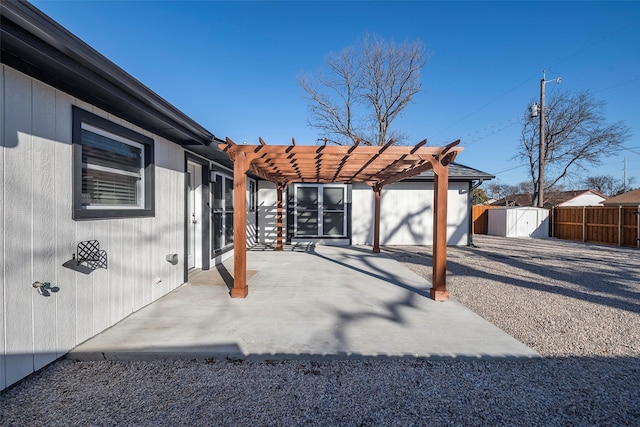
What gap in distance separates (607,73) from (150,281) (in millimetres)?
22078

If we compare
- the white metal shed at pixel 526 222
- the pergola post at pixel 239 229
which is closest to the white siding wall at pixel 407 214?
the white metal shed at pixel 526 222

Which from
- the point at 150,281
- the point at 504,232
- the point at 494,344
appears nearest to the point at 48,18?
the point at 150,281

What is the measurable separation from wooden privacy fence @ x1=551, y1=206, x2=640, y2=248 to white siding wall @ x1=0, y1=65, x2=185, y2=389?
15.5 m

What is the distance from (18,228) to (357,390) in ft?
9.36

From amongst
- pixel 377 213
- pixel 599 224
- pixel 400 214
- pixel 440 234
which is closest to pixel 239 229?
pixel 440 234

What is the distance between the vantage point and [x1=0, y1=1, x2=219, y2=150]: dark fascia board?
183cm

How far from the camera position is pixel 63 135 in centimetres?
257

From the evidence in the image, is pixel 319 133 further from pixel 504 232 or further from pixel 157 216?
pixel 157 216

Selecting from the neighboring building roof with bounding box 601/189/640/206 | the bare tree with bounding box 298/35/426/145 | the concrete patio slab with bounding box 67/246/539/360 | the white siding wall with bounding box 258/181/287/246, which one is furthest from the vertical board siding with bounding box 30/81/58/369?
the neighboring building roof with bounding box 601/189/640/206

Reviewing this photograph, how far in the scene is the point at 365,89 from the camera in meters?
17.1

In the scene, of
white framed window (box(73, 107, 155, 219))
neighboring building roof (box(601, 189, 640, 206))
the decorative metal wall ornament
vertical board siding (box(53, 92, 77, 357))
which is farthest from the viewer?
neighboring building roof (box(601, 189, 640, 206))

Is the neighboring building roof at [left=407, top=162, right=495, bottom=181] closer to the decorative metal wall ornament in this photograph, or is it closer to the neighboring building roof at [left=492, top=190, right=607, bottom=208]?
the decorative metal wall ornament

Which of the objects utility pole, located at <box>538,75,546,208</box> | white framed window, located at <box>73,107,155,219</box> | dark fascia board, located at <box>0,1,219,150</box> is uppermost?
utility pole, located at <box>538,75,546,208</box>

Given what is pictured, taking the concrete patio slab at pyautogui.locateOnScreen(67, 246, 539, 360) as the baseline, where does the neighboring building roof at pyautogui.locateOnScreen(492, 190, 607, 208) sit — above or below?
above
